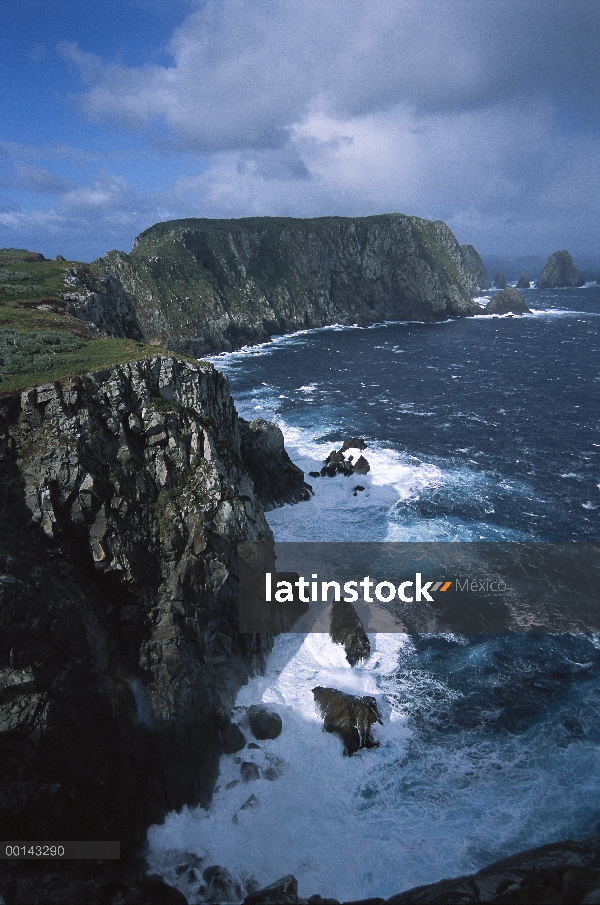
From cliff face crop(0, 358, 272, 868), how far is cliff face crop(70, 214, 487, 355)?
10086 cm

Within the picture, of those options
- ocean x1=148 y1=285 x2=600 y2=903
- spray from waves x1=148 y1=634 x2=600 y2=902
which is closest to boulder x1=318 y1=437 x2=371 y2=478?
ocean x1=148 y1=285 x2=600 y2=903

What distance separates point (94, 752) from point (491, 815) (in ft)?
59.0

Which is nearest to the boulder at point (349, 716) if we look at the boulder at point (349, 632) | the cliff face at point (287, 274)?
the boulder at point (349, 632)

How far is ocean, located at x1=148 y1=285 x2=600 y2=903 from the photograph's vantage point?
21984mm

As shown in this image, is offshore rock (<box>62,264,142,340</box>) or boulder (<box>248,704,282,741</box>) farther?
offshore rock (<box>62,264,142,340</box>)

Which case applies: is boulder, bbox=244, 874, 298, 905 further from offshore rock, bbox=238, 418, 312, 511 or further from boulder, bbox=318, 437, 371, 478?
boulder, bbox=318, 437, 371, 478

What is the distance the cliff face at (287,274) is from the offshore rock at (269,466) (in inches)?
3263

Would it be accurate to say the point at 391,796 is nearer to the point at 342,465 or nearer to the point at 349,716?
the point at 349,716

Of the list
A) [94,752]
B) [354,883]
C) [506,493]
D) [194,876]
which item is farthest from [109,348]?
[506,493]

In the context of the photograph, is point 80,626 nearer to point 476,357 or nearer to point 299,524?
point 299,524

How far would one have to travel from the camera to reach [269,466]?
Answer: 4962cm

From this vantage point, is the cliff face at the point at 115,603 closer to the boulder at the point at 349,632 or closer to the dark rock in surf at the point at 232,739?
the dark rock in surf at the point at 232,739

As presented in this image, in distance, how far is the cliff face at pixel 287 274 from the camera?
430 ft

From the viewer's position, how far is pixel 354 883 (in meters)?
21.1
